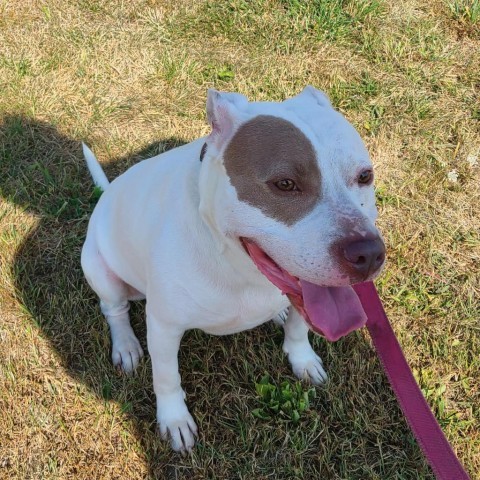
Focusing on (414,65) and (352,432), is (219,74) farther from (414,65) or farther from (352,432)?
(352,432)

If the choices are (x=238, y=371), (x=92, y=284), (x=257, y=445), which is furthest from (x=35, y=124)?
(x=257, y=445)

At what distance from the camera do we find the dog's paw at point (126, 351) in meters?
3.46

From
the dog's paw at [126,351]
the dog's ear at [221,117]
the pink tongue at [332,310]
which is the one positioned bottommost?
the dog's paw at [126,351]

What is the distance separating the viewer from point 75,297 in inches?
147

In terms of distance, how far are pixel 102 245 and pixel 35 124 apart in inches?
72.1

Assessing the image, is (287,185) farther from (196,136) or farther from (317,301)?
(196,136)

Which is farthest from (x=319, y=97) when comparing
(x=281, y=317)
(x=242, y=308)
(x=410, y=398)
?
(x=281, y=317)

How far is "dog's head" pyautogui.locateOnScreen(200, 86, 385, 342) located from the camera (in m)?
2.06

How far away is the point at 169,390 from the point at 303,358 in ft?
2.44

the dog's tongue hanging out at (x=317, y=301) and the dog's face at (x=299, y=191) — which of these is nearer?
the dog's face at (x=299, y=191)

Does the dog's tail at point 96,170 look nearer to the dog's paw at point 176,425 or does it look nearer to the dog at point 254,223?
the dog at point 254,223

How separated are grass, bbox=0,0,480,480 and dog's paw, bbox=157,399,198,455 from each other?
72 millimetres

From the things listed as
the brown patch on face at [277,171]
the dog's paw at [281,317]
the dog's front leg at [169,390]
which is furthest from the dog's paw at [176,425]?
the brown patch on face at [277,171]

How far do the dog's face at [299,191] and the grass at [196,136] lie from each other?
1394 millimetres
